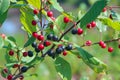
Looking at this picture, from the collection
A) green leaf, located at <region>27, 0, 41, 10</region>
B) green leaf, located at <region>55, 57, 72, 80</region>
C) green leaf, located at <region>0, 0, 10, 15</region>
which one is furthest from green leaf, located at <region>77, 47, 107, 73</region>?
green leaf, located at <region>0, 0, 10, 15</region>

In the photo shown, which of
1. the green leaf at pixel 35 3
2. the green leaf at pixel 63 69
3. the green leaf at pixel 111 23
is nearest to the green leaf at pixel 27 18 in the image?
the green leaf at pixel 35 3

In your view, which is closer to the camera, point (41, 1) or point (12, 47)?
point (41, 1)

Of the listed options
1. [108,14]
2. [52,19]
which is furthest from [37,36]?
[108,14]

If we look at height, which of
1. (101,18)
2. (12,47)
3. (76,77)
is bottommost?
(76,77)

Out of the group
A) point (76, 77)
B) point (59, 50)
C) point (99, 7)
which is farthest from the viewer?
point (76, 77)

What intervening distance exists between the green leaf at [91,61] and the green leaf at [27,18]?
312 millimetres

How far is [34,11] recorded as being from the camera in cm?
230

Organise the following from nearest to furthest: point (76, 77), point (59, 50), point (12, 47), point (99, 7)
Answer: point (99, 7) < point (59, 50) < point (12, 47) < point (76, 77)

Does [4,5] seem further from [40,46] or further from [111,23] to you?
[111,23]

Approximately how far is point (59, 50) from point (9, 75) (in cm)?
41

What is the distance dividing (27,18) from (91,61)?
411mm

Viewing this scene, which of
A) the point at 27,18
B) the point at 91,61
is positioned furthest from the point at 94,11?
the point at 27,18

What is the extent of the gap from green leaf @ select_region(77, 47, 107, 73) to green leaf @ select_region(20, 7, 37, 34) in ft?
1.02

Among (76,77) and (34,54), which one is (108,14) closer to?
(34,54)
